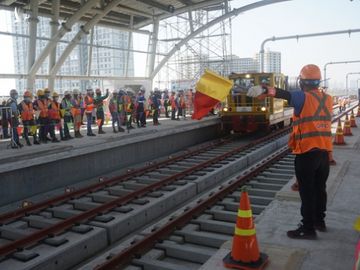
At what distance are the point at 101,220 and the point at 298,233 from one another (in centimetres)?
369

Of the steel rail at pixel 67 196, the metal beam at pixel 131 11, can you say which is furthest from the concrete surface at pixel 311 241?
the metal beam at pixel 131 11

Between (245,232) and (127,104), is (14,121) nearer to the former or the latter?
(127,104)

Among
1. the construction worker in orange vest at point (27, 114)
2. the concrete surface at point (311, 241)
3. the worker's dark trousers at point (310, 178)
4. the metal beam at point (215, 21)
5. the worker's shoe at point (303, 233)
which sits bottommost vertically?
the concrete surface at point (311, 241)

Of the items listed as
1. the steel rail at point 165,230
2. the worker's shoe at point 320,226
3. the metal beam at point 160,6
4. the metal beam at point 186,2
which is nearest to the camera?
the worker's shoe at point 320,226

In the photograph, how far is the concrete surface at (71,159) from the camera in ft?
31.3

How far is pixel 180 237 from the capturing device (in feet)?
20.5

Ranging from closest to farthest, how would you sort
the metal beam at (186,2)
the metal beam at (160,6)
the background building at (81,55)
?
the background building at (81,55) < the metal beam at (160,6) < the metal beam at (186,2)

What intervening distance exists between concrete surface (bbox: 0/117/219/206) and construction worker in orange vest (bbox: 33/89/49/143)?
67 cm

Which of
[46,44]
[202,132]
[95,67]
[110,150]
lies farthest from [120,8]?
[110,150]

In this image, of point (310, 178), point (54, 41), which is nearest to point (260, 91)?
point (310, 178)

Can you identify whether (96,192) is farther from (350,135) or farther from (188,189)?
(350,135)

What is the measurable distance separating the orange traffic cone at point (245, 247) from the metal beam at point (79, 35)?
19.7 metres

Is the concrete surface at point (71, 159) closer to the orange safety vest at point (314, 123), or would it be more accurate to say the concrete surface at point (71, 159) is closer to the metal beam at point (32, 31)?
the orange safety vest at point (314, 123)

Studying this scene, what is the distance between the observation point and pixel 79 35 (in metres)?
22.8
